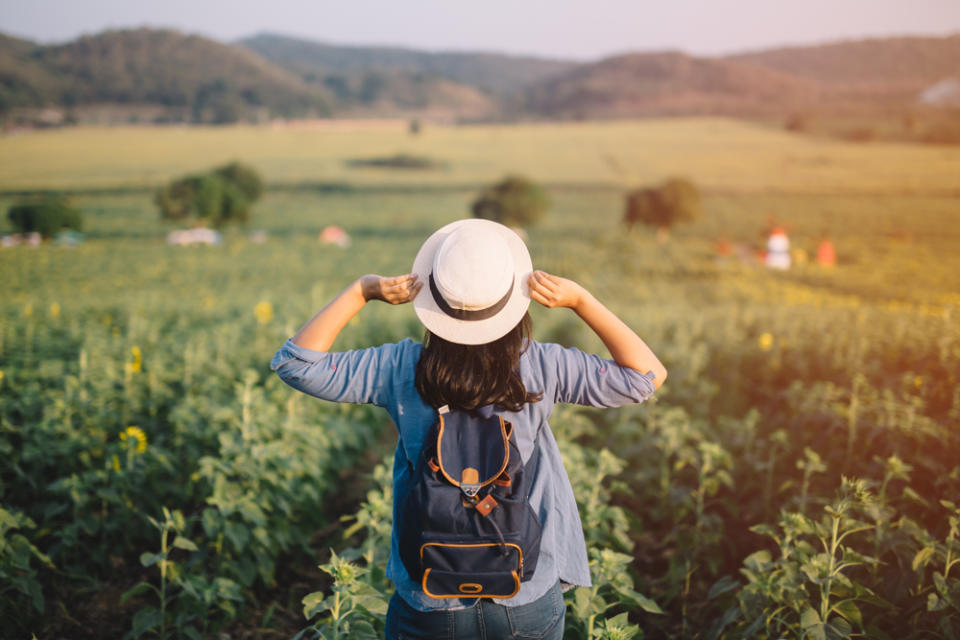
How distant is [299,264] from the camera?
107 ft

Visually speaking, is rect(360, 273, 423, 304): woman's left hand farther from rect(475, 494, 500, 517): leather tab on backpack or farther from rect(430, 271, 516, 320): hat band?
rect(475, 494, 500, 517): leather tab on backpack

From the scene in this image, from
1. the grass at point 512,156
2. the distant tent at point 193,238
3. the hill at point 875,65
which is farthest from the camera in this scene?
the distant tent at point 193,238

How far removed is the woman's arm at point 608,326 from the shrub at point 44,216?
31988 millimetres

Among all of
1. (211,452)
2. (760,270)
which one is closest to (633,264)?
(760,270)

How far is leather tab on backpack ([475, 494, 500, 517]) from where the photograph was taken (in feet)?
5.62

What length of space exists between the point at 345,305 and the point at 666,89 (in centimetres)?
5502

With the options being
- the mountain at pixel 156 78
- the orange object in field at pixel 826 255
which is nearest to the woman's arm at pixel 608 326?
the orange object in field at pixel 826 255

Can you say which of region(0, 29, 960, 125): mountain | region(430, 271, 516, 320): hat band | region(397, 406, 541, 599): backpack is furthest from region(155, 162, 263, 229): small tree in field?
region(397, 406, 541, 599): backpack

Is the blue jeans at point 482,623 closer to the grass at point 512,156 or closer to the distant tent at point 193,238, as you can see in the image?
the grass at point 512,156

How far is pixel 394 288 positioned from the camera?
1.86 m

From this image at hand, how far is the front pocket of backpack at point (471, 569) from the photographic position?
1.72 metres

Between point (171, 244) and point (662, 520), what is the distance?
125ft

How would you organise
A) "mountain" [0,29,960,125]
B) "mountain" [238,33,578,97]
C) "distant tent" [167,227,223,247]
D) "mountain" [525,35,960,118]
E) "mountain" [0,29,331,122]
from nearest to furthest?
"mountain" [525,35,960,118] < "mountain" [0,29,960,125] < "mountain" [0,29,331,122] < "distant tent" [167,227,223,247] < "mountain" [238,33,578,97]

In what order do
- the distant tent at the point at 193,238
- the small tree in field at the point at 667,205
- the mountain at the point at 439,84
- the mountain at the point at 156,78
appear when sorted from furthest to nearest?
the small tree in field at the point at 667,205
the distant tent at the point at 193,238
the mountain at the point at 156,78
the mountain at the point at 439,84
